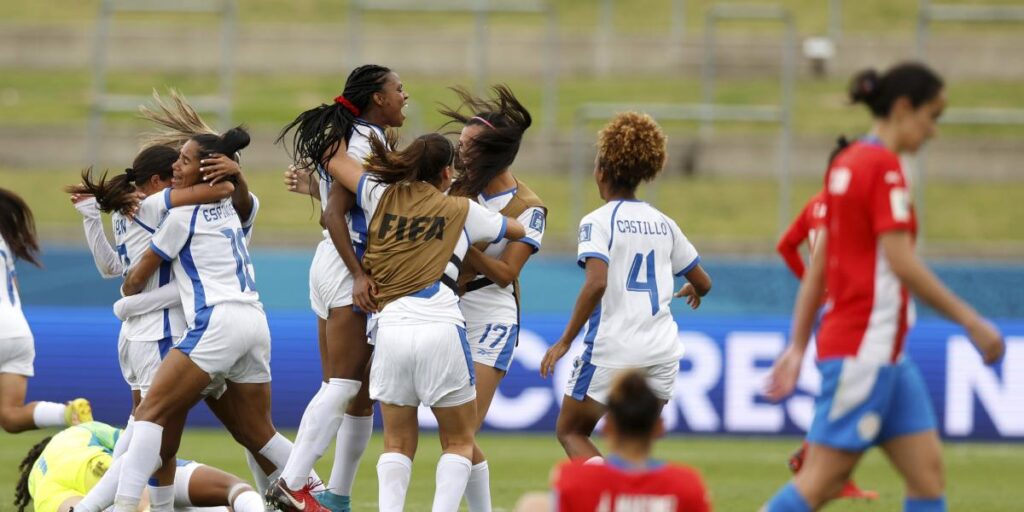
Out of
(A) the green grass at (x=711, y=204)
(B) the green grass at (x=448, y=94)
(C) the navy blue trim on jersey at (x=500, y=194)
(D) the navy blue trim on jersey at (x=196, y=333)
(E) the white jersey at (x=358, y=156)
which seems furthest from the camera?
(B) the green grass at (x=448, y=94)

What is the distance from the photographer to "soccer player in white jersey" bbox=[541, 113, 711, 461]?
23.3 ft

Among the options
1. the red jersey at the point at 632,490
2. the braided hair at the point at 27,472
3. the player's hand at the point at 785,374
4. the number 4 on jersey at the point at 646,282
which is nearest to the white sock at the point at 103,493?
the braided hair at the point at 27,472

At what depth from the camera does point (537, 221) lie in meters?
7.25

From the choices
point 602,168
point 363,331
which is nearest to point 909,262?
point 602,168

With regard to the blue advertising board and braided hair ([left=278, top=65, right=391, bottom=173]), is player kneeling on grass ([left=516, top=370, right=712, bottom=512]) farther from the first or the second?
the blue advertising board

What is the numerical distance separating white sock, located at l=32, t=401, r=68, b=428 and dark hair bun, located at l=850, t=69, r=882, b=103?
17.9ft

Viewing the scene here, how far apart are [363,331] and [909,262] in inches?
119

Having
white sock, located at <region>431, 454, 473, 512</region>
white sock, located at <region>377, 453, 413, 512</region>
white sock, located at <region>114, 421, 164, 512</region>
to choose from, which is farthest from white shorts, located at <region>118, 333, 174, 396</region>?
white sock, located at <region>431, 454, 473, 512</region>

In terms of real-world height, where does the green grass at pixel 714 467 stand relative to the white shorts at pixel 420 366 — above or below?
below

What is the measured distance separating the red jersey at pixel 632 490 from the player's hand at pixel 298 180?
3.38 meters

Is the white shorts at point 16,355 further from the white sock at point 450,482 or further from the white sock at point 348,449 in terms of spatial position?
the white sock at point 450,482

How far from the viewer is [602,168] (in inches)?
285

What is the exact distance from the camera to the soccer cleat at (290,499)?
6.94 m

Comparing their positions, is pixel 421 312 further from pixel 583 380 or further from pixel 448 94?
pixel 448 94
